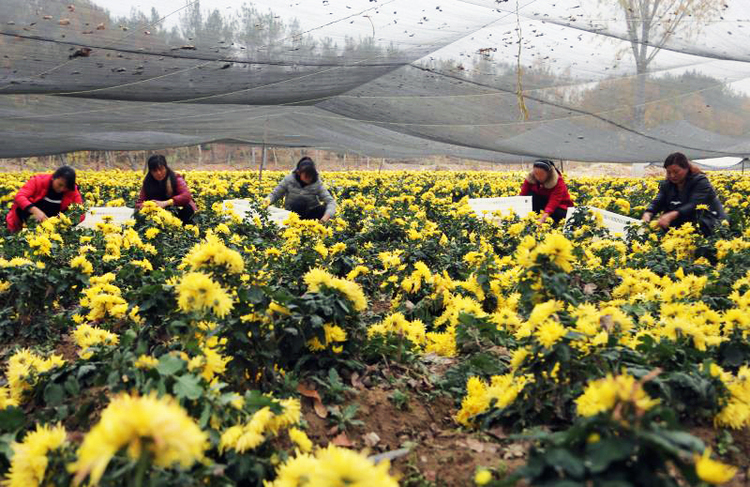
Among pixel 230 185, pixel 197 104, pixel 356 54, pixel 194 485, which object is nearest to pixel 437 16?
pixel 356 54

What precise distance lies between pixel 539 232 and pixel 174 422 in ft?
16.6

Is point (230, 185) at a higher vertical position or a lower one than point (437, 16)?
lower

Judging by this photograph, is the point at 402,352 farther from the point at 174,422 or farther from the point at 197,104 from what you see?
the point at 197,104

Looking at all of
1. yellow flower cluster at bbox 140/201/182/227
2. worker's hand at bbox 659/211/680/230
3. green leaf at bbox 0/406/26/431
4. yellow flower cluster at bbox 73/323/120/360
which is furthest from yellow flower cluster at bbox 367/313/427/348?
worker's hand at bbox 659/211/680/230

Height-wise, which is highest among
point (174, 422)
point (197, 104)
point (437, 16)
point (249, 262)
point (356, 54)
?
point (437, 16)

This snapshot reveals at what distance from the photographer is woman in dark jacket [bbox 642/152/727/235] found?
20.4 feet

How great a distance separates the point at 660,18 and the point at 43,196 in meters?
6.90

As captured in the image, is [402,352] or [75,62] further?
[75,62]

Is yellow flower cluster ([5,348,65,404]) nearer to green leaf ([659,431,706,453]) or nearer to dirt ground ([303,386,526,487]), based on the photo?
dirt ground ([303,386,526,487])

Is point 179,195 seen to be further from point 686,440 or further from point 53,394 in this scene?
point 686,440

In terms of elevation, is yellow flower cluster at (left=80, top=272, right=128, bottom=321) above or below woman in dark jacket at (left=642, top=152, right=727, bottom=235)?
below

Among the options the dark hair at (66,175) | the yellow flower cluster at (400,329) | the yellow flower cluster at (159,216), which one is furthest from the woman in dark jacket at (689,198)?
the dark hair at (66,175)

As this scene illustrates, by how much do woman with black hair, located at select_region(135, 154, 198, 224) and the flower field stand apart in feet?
7.73

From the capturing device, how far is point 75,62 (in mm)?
5504
